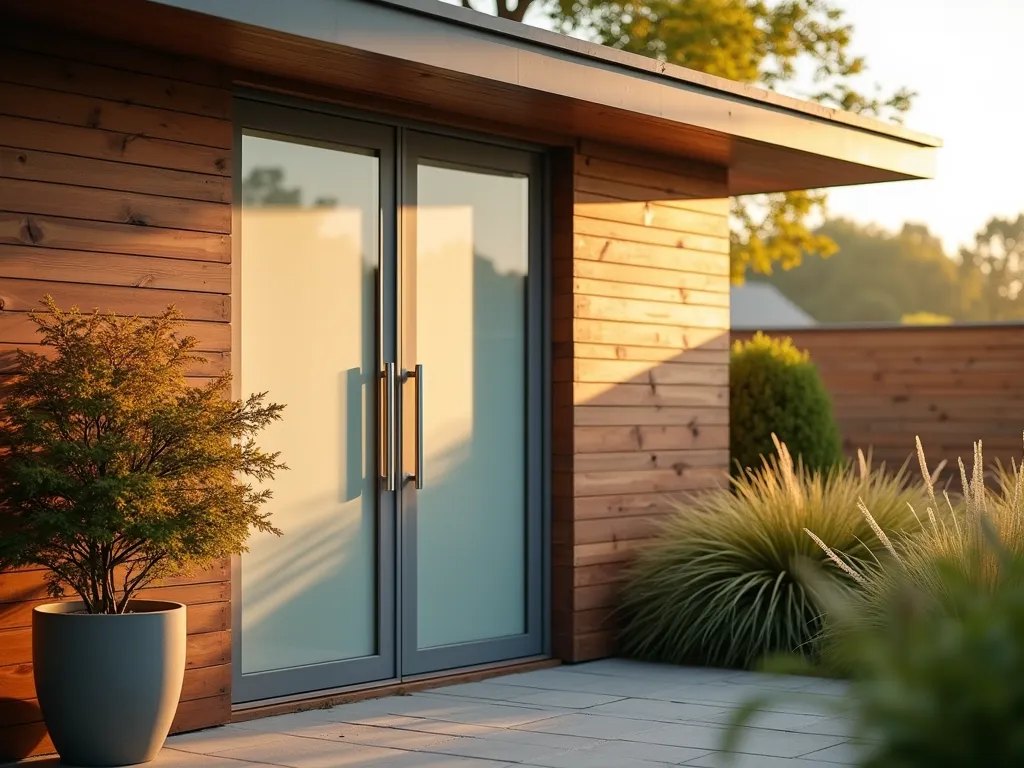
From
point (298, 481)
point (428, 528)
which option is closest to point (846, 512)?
point (428, 528)

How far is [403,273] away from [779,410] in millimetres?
3867

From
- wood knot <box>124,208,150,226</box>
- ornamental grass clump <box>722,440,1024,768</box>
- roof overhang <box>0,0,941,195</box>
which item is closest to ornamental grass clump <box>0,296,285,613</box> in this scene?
wood knot <box>124,208,150,226</box>

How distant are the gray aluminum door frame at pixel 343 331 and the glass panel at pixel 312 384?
0.03 meters

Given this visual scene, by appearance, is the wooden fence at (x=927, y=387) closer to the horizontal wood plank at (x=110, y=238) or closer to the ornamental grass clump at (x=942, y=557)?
the ornamental grass clump at (x=942, y=557)

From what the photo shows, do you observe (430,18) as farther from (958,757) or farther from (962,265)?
(962,265)

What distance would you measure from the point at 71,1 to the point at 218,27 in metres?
0.47

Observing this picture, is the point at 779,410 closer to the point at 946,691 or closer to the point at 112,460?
the point at 112,460

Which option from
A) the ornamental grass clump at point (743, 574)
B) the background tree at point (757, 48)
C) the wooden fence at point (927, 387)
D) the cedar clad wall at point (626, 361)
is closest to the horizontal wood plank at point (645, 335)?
the cedar clad wall at point (626, 361)

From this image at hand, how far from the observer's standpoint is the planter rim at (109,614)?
13.6 feet

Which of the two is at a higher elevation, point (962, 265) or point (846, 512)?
point (962, 265)

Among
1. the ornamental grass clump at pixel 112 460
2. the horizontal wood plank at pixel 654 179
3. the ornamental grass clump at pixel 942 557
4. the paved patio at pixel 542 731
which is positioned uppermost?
the horizontal wood plank at pixel 654 179

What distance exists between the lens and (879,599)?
4.80 meters

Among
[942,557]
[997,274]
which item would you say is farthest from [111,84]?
[997,274]

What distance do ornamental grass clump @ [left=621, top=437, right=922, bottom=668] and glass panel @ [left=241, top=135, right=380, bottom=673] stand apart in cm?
152
